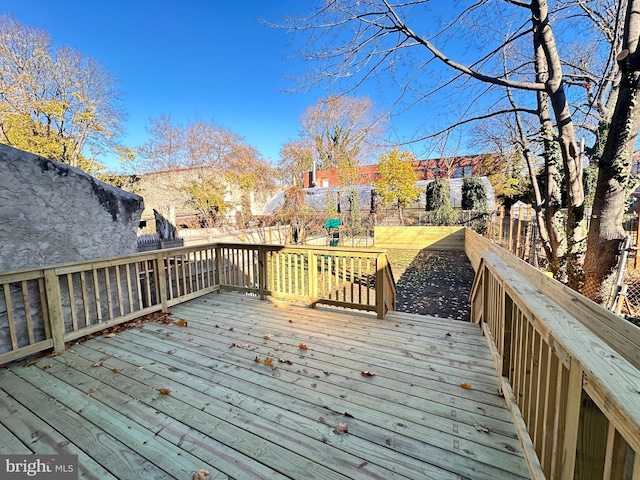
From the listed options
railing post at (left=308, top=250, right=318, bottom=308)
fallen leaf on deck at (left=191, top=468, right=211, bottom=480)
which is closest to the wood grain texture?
railing post at (left=308, top=250, right=318, bottom=308)

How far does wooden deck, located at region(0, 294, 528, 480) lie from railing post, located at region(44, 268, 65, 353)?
7.1 inches

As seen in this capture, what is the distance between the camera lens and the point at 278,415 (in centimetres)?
192

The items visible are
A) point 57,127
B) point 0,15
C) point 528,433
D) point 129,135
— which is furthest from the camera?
point 129,135

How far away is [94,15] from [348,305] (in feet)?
36.1

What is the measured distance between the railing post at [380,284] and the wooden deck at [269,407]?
1.63 feet

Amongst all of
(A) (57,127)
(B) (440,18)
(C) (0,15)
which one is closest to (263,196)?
(A) (57,127)

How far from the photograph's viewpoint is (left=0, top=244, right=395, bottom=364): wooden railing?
2.69 meters

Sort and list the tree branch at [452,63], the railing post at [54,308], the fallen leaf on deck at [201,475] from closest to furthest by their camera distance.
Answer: the fallen leaf on deck at [201,475] → the railing post at [54,308] → the tree branch at [452,63]

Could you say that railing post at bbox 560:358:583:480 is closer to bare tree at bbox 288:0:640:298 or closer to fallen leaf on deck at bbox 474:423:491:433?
fallen leaf on deck at bbox 474:423:491:433

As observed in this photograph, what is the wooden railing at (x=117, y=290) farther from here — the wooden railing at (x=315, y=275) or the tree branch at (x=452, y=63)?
the tree branch at (x=452, y=63)

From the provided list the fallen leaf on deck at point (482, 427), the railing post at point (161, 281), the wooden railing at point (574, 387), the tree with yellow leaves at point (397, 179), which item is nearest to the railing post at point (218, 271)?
the railing post at point (161, 281)

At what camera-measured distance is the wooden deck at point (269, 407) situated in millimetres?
1559

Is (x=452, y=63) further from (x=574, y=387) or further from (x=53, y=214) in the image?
(x=53, y=214)

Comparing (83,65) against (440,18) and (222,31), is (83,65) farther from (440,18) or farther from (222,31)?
(440,18)
